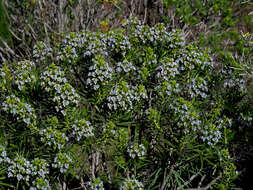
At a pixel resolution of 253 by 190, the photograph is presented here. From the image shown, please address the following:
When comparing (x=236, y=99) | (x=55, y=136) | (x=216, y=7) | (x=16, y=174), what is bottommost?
(x=16, y=174)

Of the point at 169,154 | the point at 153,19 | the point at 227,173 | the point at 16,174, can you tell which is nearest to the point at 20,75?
the point at 16,174

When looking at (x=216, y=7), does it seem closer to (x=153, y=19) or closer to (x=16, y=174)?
(x=153, y=19)

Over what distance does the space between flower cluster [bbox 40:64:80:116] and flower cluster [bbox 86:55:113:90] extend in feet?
0.59

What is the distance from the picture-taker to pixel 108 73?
291 cm

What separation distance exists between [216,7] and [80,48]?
7.21 ft

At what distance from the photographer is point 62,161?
268 centimetres

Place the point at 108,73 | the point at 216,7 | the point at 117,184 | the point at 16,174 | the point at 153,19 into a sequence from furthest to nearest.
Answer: the point at 153,19 < the point at 216,7 < the point at 117,184 < the point at 108,73 < the point at 16,174

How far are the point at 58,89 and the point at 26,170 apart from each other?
2.24 ft

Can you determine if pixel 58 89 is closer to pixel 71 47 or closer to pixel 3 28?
pixel 71 47

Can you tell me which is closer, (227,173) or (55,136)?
(55,136)

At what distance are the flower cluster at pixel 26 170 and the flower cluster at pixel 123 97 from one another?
0.73m

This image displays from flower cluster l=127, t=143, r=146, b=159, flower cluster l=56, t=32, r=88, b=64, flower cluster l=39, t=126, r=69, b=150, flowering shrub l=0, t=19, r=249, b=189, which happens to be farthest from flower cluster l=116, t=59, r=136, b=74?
flower cluster l=39, t=126, r=69, b=150

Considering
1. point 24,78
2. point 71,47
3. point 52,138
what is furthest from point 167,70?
point 24,78

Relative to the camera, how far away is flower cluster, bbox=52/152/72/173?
8.76 ft
